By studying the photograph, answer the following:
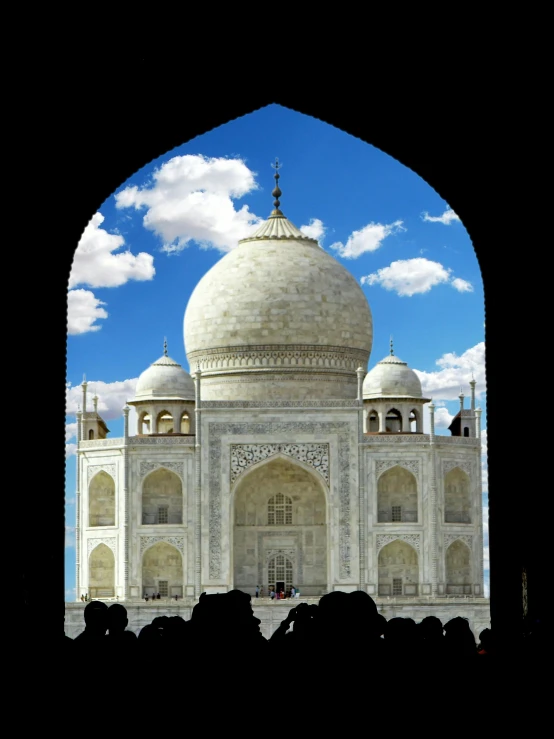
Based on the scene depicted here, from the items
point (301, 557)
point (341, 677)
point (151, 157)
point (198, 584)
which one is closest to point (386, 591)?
point (301, 557)

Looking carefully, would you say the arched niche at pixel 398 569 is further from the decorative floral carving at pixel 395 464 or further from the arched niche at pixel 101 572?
the arched niche at pixel 101 572

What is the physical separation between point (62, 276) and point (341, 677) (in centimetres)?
408

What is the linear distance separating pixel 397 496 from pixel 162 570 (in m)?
5.69

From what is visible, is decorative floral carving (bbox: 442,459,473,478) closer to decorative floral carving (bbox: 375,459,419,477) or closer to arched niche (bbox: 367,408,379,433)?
decorative floral carving (bbox: 375,459,419,477)

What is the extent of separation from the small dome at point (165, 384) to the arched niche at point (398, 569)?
635 cm

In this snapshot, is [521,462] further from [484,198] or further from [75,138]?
[75,138]

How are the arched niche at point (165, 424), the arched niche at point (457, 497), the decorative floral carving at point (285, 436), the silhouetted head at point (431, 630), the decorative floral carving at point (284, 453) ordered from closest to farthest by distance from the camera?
1. the silhouetted head at point (431, 630)
2. the decorative floral carving at point (285, 436)
3. the decorative floral carving at point (284, 453)
4. the arched niche at point (457, 497)
5. the arched niche at point (165, 424)

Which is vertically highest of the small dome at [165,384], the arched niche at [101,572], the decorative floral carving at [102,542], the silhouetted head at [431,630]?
the small dome at [165,384]

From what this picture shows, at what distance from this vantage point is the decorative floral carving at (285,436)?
31.2 metres

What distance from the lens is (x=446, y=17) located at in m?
8.30

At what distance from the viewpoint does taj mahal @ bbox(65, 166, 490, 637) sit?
31.3 m

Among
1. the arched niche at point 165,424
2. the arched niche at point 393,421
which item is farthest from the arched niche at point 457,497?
the arched niche at point 165,424

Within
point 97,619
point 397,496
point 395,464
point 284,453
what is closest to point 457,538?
point 397,496

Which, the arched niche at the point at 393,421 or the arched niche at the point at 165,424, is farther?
the arched niche at the point at 165,424
